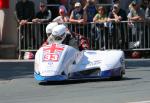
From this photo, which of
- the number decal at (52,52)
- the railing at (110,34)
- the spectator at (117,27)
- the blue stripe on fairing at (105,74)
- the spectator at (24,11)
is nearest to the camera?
the number decal at (52,52)

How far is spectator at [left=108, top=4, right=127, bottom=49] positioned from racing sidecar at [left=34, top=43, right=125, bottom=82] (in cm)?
533

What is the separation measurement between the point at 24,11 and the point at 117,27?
3.21 metres

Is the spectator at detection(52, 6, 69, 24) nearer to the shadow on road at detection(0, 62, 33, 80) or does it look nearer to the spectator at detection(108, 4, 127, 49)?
the spectator at detection(108, 4, 127, 49)

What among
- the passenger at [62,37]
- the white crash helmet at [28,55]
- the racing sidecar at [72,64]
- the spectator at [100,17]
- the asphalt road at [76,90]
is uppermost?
the spectator at [100,17]

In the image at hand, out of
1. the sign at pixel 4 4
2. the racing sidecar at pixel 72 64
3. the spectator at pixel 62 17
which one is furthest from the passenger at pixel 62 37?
the sign at pixel 4 4

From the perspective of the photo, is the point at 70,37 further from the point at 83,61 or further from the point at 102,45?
the point at 102,45

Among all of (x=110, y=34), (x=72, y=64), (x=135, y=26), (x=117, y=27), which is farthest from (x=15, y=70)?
(x=135, y=26)

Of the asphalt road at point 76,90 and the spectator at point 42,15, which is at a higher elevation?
the spectator at point 42,15

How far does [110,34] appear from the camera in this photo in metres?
21.4

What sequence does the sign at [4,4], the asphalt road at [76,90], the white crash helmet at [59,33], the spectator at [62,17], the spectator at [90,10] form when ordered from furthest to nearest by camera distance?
the sign at [4,4] → the spectator at [90,10] → the spectator at [62,17] → the white crash helmet at [59,33] → the asphalt road at [76,90]

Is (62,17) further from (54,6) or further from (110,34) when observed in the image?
(54,6)

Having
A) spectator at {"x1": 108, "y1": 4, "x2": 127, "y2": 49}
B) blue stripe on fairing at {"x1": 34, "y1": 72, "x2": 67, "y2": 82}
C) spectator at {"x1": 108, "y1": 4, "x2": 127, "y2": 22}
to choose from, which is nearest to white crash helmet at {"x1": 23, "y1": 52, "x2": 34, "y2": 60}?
spectator at {"x1": 108, "y1": 4, "x2": 127, "y2": 49}

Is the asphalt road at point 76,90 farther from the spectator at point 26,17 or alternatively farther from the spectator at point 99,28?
the spectator at point 26,17

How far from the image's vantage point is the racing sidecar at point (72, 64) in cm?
1518
